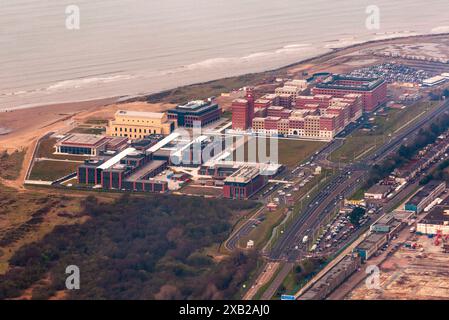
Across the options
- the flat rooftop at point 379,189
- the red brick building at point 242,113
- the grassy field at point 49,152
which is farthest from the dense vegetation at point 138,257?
the red brick building at point 242,113

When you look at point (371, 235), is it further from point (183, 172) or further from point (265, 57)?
point (265, 57)

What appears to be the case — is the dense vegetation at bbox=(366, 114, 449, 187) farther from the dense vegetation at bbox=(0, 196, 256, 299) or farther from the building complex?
the building complex

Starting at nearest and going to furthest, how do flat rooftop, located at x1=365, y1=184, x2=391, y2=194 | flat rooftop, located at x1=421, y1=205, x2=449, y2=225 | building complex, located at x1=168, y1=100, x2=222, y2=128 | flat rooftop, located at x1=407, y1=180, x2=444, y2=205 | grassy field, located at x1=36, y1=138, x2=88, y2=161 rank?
flat rooftop, located at x1=421, y1=205, x2=449, y2=225 → flat rooftop, located at x1=407, y1=180, x2=444, y2=205 → flat rooftop, located at x1=365, y1=184, x2=391, y2=194 → grassy field, located at x1=36, y1=138, x2=88, y2=161 → building complex, located at x1=168, y1=100, x2=222, y2=128

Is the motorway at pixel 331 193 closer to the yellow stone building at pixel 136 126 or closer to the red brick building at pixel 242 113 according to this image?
the red brick building at pixel 242 113

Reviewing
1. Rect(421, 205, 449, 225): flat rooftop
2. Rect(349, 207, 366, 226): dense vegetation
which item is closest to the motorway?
Rect(349, 207, 366, 226): dense vegetation

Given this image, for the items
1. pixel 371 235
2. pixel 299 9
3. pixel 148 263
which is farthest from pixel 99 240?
pixel 299 9

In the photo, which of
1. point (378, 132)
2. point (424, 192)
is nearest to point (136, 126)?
point (378, 132)
